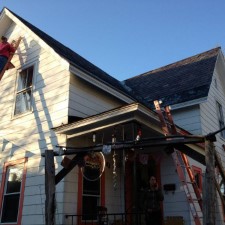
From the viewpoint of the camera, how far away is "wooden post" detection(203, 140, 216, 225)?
12.3 feet

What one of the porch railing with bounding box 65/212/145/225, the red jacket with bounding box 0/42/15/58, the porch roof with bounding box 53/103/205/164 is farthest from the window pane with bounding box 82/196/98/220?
the red jacket with bounding box 0/42/15/58

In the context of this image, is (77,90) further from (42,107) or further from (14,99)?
(14,99)

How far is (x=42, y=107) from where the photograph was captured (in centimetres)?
880

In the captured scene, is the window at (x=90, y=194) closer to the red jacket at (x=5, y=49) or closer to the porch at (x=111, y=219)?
the porch at (x=111, y=219)

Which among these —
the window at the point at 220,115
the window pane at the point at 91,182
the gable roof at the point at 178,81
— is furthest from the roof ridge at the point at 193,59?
the window pane at the point at 91,182

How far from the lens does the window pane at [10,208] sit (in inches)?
324

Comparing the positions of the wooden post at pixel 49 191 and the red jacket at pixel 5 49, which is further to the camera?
the red jacket at pixel 5 49

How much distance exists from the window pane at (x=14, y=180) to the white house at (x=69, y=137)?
0.09 ft

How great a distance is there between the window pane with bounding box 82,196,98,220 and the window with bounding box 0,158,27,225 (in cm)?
176

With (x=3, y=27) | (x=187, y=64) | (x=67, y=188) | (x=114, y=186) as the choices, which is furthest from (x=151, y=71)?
→ (x=67, y=188)

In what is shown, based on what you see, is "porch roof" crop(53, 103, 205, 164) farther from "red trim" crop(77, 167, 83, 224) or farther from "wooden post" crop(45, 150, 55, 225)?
"wooden post" crop(45, 150, 55, 225)

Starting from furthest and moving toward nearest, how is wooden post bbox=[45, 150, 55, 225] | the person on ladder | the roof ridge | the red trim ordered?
the roof ridge, the person on ladder, the red trim, wooden post bbox=[45, 150, 55, 225]

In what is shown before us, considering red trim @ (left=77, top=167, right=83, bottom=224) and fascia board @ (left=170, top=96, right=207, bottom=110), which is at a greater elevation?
fascia board @ (left=170, top=96, right=207, bottom=110)

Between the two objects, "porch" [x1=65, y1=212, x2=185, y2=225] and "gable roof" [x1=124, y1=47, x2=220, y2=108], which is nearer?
"porch" [x1=65, y1=212, x2=185, y2=225]
